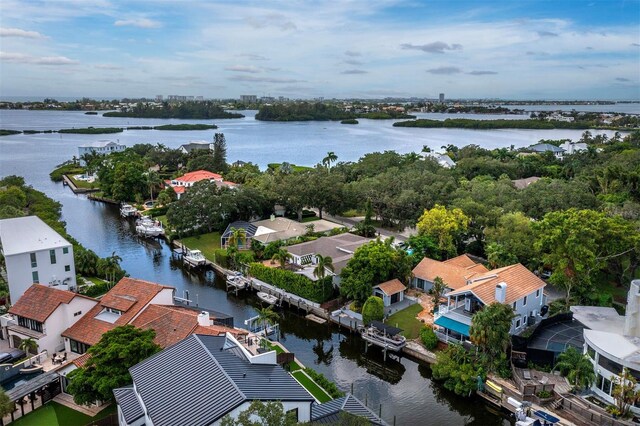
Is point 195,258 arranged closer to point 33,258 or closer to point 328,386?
point 33,258

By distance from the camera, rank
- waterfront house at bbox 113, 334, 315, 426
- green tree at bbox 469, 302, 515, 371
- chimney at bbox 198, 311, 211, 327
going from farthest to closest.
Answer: green tree at bbox 469, 302, 515, 371 < chimney at bbox 198, 311, 211, 327 < waterfront house at bbox 113, 334, 315, 426

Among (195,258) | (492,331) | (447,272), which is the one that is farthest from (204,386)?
(195,258)

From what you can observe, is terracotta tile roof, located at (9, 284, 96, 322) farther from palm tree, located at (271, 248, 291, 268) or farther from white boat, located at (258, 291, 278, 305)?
palm tree, located at (271, 248, 291, 268)

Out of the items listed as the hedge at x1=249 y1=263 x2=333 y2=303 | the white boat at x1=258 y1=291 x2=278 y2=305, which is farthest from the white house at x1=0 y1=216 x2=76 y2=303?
the hedge at x1=249 y1=263 x2=333 y2=303

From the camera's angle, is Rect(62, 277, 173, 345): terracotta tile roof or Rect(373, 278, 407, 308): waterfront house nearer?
Rect(62, 277, 173, 345): terracotta tile roof

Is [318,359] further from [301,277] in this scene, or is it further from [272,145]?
[272,145]
